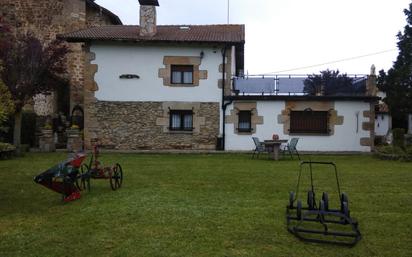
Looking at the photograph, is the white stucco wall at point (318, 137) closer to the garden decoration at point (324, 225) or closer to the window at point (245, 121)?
the window at point (245, 121)

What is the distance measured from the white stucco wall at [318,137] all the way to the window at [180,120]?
69.3 inches

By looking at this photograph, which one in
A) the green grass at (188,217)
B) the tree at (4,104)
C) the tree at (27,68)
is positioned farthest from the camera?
the tree at (27,68)

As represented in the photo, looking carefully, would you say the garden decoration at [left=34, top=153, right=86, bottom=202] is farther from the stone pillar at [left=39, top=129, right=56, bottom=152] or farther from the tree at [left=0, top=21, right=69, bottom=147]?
the stone pillar at [left=39, top=129, right=56, bottom=152]

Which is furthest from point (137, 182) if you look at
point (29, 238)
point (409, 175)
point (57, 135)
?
point (57, 135)

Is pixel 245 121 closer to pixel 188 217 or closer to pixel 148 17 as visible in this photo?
pixel 148 17

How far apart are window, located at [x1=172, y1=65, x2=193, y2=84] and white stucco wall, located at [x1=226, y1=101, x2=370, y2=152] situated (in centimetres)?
225

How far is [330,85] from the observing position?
20438 mm

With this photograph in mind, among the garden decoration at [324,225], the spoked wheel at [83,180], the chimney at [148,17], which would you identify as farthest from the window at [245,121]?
the garden decoration at [324,225]

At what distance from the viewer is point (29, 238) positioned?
5.55 meters

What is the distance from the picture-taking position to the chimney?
21.0 meters

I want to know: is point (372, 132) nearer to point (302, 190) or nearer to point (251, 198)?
point (302, 190)

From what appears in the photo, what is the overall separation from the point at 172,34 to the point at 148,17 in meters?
1.32

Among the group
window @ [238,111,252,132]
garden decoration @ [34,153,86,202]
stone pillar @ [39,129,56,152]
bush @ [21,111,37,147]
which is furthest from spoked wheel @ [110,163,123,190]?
bush @ [21,111,37,147]

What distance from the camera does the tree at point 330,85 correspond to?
20422mm
